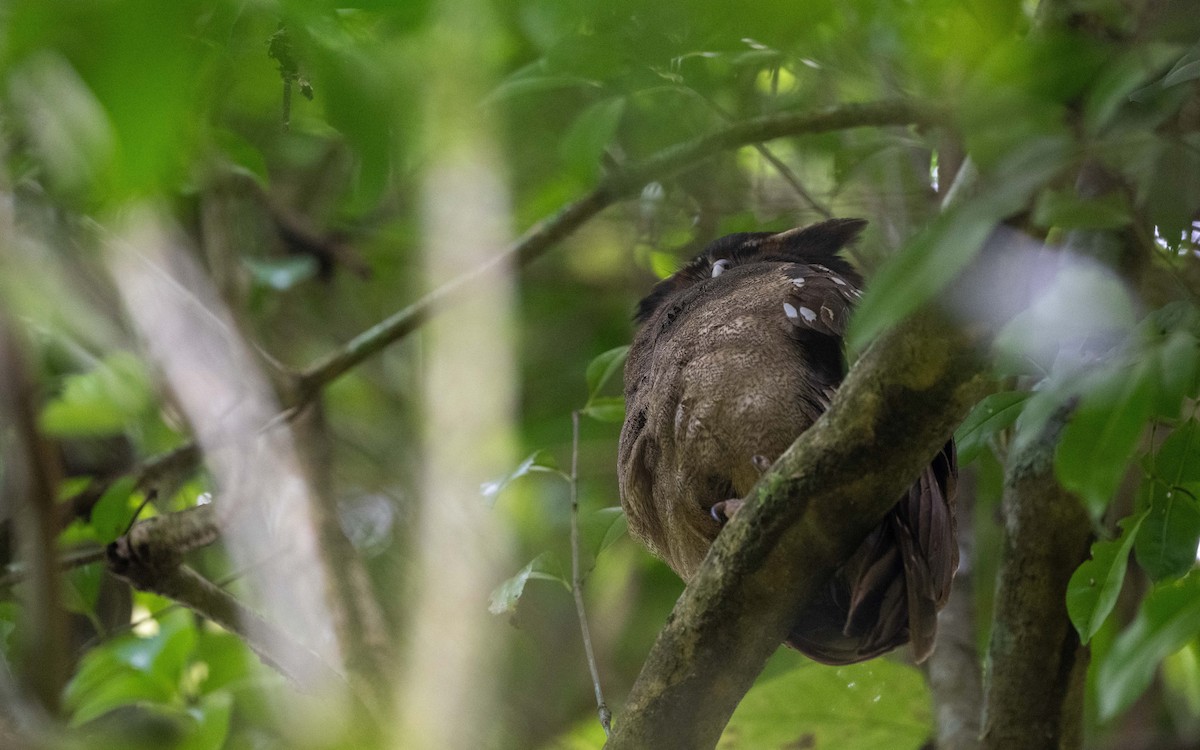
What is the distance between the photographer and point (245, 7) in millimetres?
1795

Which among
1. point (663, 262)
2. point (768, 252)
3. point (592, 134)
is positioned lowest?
point (663, 262)

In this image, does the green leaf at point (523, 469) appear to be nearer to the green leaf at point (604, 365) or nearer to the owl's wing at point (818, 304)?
the green leaf at point (604, 365)

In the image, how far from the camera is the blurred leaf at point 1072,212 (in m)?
1.46

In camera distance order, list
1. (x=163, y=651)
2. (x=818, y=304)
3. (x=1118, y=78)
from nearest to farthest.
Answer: (x=1118, y=78) < (x=818, y=304) < (x=163, y=651)

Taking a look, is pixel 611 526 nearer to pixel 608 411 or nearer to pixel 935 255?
pixel 608 411

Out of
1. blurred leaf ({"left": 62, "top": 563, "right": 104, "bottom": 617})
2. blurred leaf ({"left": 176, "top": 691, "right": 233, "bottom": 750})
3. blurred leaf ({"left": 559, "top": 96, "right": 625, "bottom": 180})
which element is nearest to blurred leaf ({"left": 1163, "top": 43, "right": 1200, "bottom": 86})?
blurred leaf ({"left": 559, "top": 96, "right": 625, "bottom": 180})

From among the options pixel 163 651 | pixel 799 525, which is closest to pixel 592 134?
pixel 799 525

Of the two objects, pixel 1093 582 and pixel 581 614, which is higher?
pixel 1093 582

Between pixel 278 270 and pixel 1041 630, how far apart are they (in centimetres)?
311

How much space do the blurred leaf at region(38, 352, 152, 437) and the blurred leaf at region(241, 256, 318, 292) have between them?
0.69 m

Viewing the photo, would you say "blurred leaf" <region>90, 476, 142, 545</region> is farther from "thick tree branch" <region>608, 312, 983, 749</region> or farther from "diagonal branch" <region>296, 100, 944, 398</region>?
"thick tree branch" <region>608, 312, 983, 749</region>

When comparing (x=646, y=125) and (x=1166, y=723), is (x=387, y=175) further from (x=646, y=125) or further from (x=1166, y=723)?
(x=1166, y=723)

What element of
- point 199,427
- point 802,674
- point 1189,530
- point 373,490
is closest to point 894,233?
point 802,674

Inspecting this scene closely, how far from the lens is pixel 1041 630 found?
2.56 m
